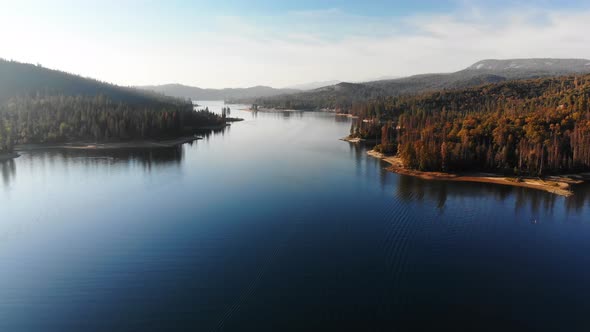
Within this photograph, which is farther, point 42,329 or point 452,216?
point 452,216

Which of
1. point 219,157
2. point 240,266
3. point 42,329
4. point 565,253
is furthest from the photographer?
point 219,157

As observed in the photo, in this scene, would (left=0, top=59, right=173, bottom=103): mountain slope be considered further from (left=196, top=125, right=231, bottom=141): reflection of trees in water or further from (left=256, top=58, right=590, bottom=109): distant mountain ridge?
(left=256, top=58, right=590, bottom=109): distant mountain ridge

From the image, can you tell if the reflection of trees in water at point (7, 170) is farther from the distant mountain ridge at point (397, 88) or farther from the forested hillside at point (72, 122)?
the distant mountain ridge at point (397, 88)

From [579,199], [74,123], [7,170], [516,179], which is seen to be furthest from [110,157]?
[579,199]

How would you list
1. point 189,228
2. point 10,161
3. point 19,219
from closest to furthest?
1. point 189,228
2. point 19,219
3. point 10,161

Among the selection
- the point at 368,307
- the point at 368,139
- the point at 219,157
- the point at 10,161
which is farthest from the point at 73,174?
the point at 368,139

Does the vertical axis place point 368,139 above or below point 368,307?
above

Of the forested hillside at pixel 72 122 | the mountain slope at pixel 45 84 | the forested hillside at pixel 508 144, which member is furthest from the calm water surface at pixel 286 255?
Result: the mountain slope at pixel 45 84

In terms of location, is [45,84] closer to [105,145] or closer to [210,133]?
[210,133]

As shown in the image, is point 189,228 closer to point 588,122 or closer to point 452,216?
point 452,216
